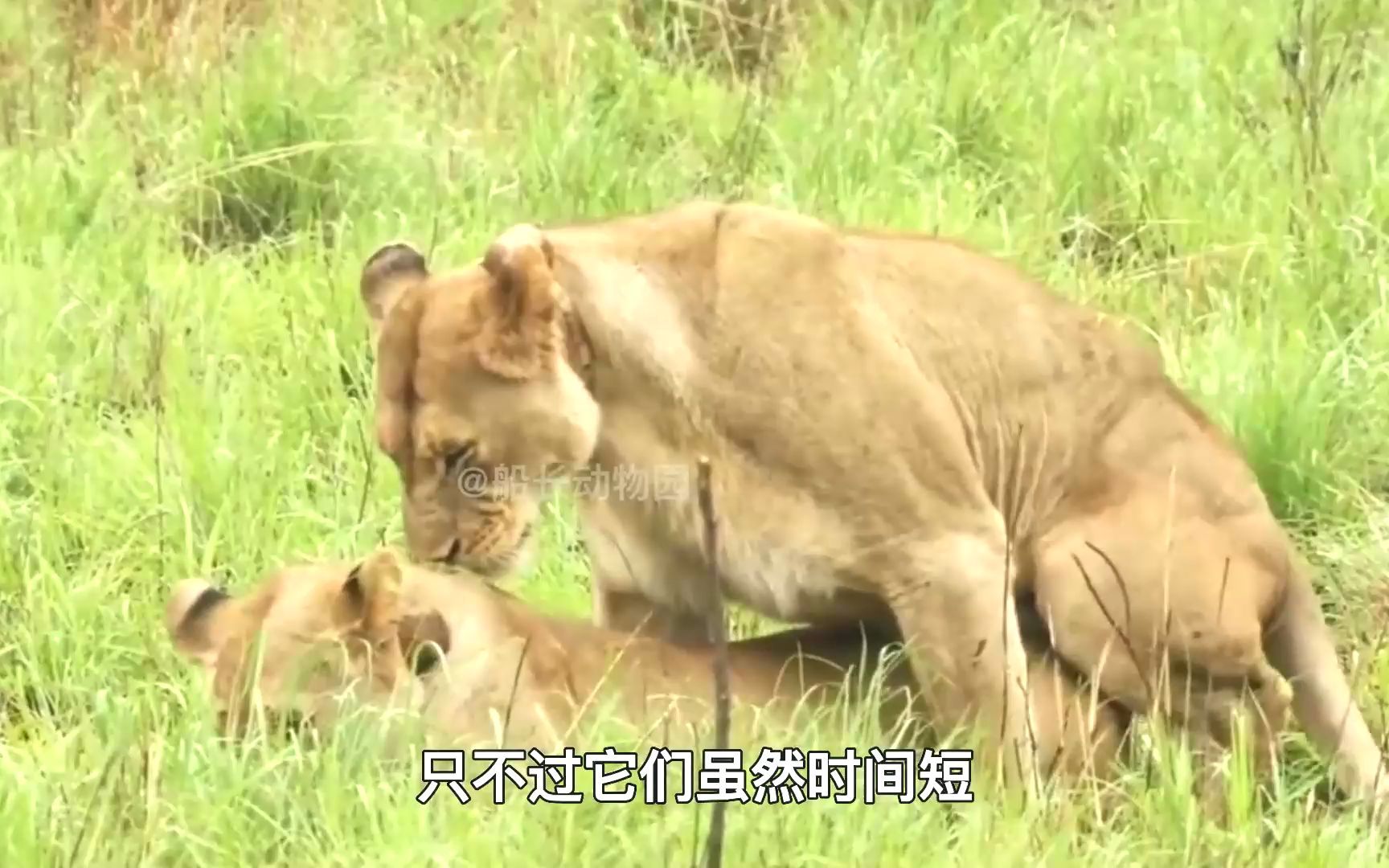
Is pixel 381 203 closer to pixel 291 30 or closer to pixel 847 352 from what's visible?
pixel 291 30

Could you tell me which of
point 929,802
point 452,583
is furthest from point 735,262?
point 929,802

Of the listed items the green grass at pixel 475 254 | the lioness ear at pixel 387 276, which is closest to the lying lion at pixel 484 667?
the green grass at pixel 475 254

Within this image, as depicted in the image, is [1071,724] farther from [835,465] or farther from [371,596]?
[371,596]

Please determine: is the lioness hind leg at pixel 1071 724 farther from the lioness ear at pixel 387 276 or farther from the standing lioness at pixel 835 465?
the lioness ear at pixel 387 276

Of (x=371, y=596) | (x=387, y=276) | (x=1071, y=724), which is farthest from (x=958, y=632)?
(x=387, y=276)

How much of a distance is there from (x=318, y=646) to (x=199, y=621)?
0.83 feet

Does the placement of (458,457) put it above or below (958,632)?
above

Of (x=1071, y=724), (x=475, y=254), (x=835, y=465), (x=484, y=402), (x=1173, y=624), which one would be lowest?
(x=1071, y=724)

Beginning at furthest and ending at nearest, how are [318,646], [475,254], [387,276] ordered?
[475,254] → [387,276] → [318,646]

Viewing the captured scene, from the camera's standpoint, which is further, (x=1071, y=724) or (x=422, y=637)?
(x=1071, y=724)

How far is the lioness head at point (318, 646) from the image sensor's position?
3098 mm

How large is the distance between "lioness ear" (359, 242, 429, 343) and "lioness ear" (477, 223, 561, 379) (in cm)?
33

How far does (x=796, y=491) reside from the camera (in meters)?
3.27

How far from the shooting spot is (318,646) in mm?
3096
